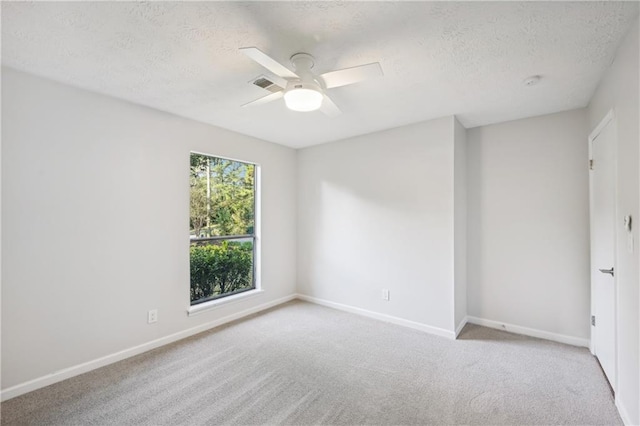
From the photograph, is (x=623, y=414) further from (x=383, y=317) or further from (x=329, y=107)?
(x=329, y=107)

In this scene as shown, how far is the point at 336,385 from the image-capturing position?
227 cm

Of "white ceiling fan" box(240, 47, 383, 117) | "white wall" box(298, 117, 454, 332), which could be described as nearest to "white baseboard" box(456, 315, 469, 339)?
"white wall" box(298, 117, 454, 332)

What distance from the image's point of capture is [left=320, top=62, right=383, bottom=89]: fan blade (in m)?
1.66

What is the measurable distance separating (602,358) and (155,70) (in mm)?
4362

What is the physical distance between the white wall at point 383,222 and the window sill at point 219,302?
950 mm

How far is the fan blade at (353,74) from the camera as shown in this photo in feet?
5.45

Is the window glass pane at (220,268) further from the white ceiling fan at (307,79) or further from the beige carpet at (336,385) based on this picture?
the white ceiling fan at (307,79)

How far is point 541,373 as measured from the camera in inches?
94.7

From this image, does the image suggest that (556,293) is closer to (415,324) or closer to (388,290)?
(415,324)

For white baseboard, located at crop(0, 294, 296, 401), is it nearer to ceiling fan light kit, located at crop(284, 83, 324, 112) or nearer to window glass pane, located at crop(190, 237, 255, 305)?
window glass pane, located at crop(190, 237, 255, 305)

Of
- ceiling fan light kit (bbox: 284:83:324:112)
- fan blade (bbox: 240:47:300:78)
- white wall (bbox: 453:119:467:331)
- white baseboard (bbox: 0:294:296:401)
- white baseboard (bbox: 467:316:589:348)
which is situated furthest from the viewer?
white wall (bbox: 453:119:467:331)

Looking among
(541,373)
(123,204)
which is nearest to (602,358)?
(541,373)

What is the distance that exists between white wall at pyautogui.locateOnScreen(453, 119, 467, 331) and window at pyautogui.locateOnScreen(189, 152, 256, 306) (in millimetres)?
2640

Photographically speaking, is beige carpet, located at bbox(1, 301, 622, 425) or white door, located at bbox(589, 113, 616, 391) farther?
white door, located at bbox(589, 113, 616, 391)
